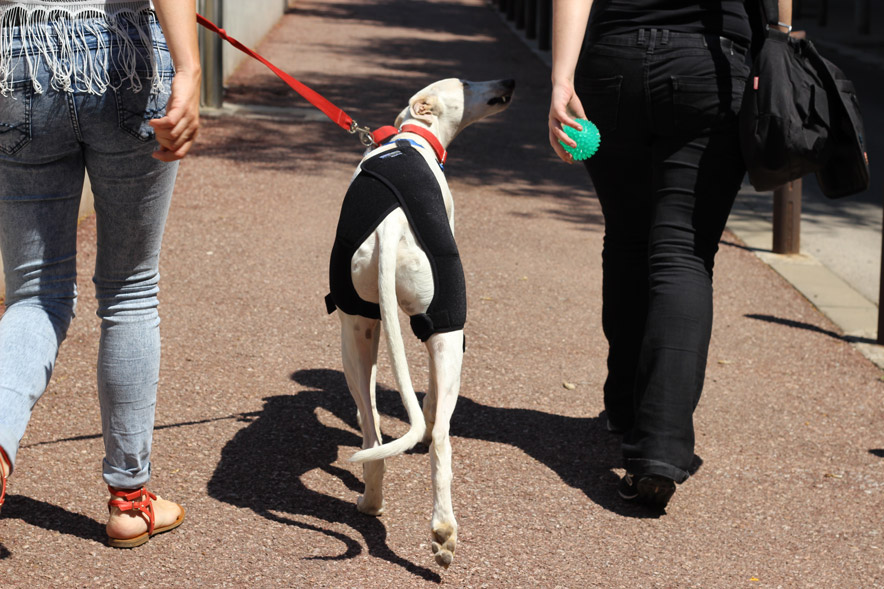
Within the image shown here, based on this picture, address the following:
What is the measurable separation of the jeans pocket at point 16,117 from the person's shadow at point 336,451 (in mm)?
1340

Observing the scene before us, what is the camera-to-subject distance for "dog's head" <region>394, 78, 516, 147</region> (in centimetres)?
357

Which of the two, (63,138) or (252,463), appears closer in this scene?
(63,138)

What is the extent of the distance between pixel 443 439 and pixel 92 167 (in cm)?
120

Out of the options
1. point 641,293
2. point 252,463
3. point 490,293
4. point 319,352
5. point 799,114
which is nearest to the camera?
point 799,114

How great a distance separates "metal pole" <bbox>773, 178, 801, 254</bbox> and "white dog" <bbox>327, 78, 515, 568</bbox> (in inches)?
170

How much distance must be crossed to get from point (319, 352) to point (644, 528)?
1.92 meters

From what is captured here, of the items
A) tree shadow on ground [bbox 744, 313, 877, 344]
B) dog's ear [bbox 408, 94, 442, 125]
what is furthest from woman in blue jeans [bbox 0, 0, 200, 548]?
tree shadow on ground [bbox 744, 313, 877, 344]

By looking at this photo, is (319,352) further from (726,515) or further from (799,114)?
(799,114)

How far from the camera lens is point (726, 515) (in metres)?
3.51

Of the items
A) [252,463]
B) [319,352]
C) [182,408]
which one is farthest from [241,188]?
[252,463]

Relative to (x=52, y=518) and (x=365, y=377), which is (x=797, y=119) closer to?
(x=365, y=377)

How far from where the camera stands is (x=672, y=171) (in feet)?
11.3

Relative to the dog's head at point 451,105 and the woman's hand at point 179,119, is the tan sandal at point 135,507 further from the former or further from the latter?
the dog's head at point 451,105

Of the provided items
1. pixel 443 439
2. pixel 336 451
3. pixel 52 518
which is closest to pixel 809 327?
pixel 336 451
